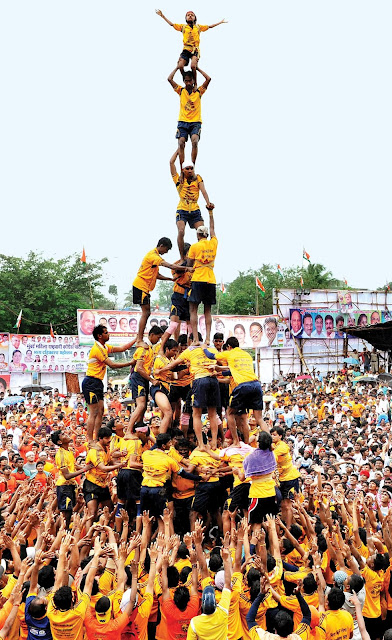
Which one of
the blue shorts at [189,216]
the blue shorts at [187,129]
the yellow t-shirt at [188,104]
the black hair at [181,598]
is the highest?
the yellow t-shirt at [188,104]

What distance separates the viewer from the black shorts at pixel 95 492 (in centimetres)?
924

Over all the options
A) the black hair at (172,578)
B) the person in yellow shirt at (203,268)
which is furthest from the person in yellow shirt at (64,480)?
the black hair at (172,578)

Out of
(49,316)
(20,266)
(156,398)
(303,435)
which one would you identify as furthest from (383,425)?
(20,266)

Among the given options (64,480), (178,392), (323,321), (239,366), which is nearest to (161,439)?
(239,366)

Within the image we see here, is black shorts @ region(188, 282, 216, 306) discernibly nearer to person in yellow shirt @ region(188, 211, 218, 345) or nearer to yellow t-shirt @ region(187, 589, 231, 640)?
person in yellow shirt @ region(188, 211, 218, 345)

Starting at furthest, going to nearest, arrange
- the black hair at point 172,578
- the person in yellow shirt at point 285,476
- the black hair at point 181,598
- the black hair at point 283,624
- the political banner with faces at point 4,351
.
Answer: the political banner with faces at point 4,351
the person in yellow shirt at point 285,476
the black hair at point 172,578
the black hair at point 181,598
the black hair at point 283,624

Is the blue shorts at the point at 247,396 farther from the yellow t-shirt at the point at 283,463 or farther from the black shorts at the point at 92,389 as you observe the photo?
the black shorts at the point at 92,389

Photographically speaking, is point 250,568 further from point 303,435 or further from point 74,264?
point 74,264

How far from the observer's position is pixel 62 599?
16.7 feet

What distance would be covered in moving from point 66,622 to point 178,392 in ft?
17.8

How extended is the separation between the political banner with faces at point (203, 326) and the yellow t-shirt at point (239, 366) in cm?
1684

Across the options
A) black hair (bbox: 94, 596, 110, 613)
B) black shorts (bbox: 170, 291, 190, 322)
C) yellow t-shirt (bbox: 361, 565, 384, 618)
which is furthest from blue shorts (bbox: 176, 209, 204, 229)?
black hair (bbox: 94, 596, 110, 613)

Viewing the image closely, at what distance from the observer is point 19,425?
16219mm

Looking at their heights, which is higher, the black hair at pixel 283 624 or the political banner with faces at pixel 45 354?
the political banner with faces at pixel 45 354
